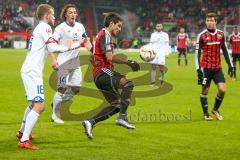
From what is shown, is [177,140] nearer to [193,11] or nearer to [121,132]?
[121,132]

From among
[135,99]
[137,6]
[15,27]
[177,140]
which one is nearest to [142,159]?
[177,140]

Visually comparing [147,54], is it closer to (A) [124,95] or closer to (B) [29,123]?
(A) [124,95]

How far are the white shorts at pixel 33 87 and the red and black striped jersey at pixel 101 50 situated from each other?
1.40m

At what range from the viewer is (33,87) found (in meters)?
8.64

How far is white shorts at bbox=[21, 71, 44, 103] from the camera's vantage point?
8633 millimetres

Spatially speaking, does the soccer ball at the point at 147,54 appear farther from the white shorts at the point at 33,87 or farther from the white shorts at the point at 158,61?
the white shorts at the point at 158,61

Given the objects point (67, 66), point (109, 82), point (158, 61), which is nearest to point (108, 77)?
point (109, 82)

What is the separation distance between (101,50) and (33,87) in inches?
62.5

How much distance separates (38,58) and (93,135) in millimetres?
2180

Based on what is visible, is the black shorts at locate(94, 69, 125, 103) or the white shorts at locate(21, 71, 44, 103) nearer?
the white shorts at locate(21, 71, 44, 103)

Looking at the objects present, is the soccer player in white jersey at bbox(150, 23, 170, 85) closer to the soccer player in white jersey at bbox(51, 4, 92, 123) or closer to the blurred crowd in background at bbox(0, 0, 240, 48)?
the soccer player in white jersey at bbox(51, 4, 92, 123)

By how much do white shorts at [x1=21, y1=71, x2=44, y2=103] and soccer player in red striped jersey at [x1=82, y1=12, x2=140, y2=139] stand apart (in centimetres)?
130

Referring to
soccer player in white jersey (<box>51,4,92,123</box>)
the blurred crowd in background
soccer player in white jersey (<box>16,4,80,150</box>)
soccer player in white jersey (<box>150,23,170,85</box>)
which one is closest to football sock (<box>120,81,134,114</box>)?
soccer player in white jersey (<box>16,4,80,150</box>)

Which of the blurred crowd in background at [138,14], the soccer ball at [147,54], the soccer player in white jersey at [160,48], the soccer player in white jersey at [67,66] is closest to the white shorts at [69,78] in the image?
the soccer player in white jersey at [67,66]
